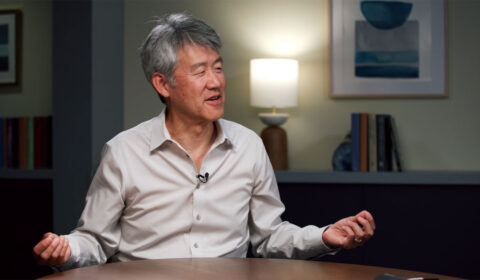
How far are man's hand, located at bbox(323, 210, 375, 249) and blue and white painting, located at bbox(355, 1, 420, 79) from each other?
8.00 ft

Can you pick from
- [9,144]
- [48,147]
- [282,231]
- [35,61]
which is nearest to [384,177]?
[282,231]

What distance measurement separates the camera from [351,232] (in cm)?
168

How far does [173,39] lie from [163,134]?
0.33 metres

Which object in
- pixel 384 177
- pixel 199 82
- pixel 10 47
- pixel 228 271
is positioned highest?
pixel 10 47

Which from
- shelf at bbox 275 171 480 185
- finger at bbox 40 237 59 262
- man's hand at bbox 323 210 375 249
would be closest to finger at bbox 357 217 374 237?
man's hand at bbox 323 210 375 249

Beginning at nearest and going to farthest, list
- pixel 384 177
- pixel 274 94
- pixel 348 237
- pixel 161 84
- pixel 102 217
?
pixel 348 237 → pixel 102 217 → pixel 161 84 → pixel 384 177 → pixel 274 94

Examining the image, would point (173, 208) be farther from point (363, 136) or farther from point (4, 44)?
point (4, 44)

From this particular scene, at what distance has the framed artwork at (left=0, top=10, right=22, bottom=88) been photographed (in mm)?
4410

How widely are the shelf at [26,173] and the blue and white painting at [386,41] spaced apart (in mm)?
2152

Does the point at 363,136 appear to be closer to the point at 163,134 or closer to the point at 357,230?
the point at 163,134

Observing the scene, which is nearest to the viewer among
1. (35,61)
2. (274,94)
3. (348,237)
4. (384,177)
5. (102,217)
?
(348,237)

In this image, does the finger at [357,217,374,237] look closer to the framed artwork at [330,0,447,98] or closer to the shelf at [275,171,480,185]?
the shelf at [275,171,480,185]

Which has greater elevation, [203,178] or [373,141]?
[373,141]

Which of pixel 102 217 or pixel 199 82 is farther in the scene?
pixel 199 82
